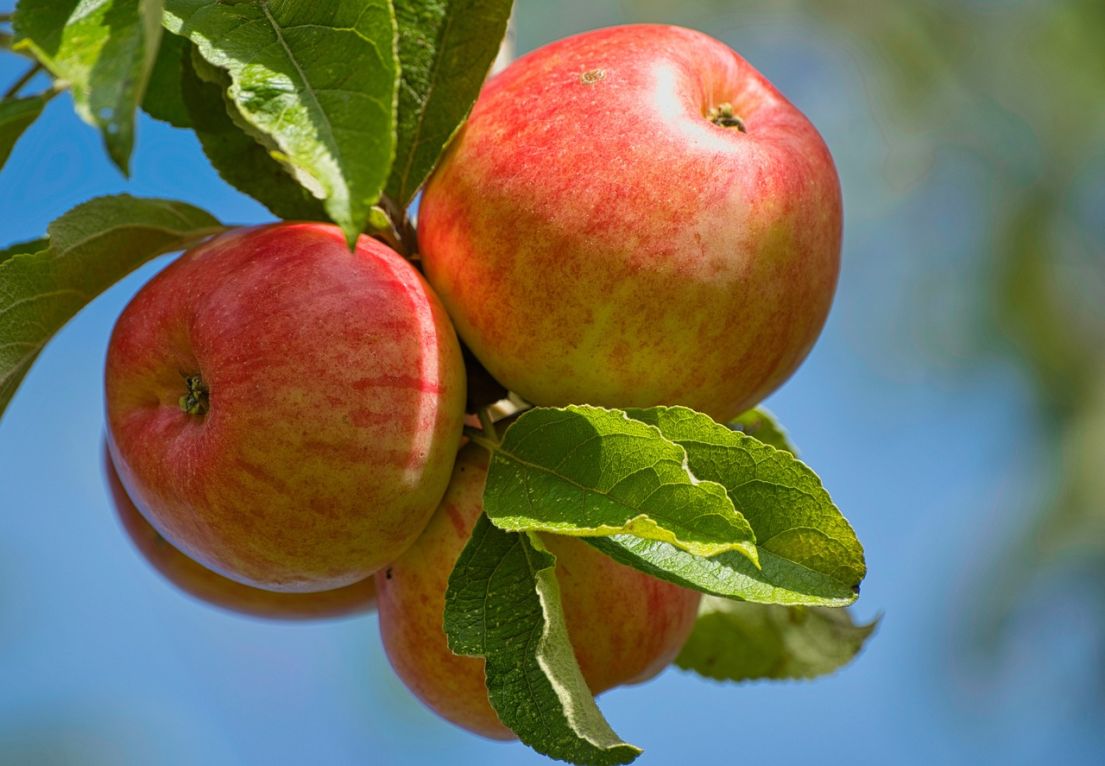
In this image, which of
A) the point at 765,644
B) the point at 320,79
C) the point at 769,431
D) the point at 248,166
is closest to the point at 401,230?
the point at 248,166

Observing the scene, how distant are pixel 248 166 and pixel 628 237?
18.4 inches

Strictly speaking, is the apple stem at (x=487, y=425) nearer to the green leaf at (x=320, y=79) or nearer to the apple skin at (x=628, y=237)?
the apple skin at (x=628, y=237)

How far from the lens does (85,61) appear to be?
0.90m

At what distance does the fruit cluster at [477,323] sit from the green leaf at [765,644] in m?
0.45

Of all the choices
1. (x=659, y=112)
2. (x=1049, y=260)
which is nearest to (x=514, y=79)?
(x=659, y=112)

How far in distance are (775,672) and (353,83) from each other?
1162 millimetres

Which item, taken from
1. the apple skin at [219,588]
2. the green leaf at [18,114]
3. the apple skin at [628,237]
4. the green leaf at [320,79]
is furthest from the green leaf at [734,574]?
the green leaf at [18,114]

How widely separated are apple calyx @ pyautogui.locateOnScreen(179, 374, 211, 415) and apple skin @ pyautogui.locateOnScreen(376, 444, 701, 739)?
0.27 metres

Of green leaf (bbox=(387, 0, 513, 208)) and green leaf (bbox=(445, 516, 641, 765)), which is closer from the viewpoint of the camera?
green leaf (bbox=(445, 516, 641, 765))

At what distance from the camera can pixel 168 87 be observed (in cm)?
131

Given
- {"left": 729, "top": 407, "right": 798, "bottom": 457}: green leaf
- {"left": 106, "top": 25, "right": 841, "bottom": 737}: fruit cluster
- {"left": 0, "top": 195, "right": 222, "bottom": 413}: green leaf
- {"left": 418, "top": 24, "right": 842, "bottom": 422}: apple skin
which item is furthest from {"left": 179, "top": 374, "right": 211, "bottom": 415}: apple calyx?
{"left": 729, "top": 407, "right": 798, "bottom": 457}: green leaf

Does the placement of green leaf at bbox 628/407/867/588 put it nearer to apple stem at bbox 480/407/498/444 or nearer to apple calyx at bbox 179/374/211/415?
apple stem at bbox 480/407/498/444

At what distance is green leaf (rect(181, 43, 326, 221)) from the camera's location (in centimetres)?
133

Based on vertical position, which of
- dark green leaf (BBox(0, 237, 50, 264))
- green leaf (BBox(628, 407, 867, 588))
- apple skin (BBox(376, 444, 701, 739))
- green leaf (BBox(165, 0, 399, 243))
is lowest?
apple skin (BBox(376, 444, 701, 739))
